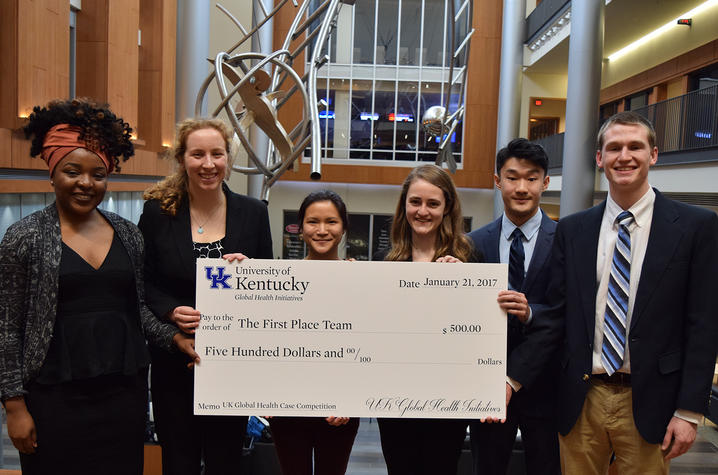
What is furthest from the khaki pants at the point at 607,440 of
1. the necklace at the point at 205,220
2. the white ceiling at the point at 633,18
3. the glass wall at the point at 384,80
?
the glass wall at the point at 384,80

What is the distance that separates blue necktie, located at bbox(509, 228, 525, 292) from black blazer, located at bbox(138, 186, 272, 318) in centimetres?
120

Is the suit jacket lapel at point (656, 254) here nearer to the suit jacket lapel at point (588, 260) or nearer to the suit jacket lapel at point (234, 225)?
the suit jacket lapel at point (588, 260)

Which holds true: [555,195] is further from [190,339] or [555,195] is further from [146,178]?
[190,339]

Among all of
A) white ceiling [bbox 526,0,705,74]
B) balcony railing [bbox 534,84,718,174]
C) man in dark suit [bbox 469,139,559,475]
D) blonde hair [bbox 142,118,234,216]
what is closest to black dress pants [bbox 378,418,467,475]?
man in dark suit [bbox 469,139,559,475]

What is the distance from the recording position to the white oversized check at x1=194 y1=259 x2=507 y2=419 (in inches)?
104

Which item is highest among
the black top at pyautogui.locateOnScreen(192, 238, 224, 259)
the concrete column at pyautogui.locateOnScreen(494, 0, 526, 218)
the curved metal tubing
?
the concrete column at pyautogui.locateOnScreen(494, 0, 526, 218)

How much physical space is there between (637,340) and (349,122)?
18.7 meters

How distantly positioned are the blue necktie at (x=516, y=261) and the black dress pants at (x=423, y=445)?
0.73m

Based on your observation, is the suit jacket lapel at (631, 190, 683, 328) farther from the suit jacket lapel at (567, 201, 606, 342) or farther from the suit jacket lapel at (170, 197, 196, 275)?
the suit jacket lapel at (170, 197, 196, 275)

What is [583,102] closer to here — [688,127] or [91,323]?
[688,127]

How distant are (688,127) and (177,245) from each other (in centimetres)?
985

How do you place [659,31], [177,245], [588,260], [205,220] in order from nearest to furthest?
[588,260] → [177,245] → [205,220] → [659,31]

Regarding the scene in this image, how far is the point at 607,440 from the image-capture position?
2564 millimetres

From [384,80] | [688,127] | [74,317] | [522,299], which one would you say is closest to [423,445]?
[522,299]
